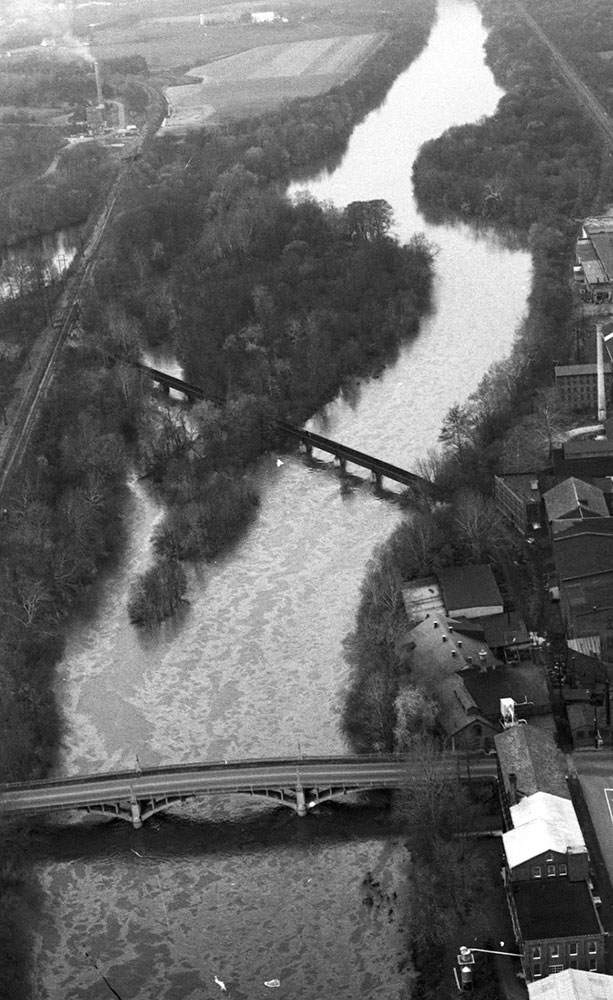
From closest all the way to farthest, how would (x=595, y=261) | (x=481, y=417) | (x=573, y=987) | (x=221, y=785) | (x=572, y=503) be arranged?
1. (x=573, y=987)
2. (x=221, y=785)
3. (x=572, y=503)
4. (x=481, y=417)
5. (x=595, y=261)

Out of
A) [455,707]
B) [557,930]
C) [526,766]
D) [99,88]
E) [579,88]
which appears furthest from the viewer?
[99,88]

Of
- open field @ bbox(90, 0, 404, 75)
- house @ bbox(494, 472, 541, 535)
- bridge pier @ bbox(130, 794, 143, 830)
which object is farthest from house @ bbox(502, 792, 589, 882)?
open field @ bbox(90, 0, 404, 75)


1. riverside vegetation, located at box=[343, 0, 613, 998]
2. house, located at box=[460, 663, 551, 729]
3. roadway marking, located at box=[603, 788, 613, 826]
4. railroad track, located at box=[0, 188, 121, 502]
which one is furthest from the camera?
railroad track, located at box=[0, 188, 121, 502]

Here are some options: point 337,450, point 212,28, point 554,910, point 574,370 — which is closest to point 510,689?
point 554,910

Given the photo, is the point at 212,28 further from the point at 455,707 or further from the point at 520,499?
the point at 455,707

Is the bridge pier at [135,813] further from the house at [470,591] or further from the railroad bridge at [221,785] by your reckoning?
the house at [470,591]

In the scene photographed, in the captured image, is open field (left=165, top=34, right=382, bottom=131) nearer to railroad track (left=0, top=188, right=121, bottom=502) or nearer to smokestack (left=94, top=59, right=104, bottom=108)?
smokestack (left=94, top=59, right=104, bottom=108)

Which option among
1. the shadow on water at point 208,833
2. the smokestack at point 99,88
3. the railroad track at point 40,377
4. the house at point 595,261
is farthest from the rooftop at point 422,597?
the smokestack at point 99,88

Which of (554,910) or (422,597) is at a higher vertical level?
(422,597)
